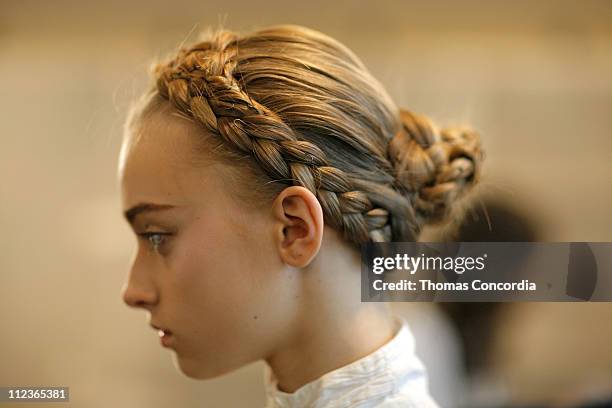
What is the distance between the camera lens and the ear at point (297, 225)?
80 cm

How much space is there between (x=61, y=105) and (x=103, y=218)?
0.17 metres

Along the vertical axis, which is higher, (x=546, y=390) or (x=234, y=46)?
(x=234, y=46)

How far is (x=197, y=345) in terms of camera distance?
857 millimetres

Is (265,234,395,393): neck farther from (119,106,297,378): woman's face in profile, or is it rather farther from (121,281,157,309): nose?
(121,281,157,309): nose

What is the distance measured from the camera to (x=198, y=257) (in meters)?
0.82

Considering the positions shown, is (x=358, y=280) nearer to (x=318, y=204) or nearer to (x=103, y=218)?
(x=318, y=204)

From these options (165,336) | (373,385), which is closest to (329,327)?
(373,385)

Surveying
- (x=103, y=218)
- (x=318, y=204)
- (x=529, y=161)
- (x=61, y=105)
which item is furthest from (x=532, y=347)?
(x=61, y=105)

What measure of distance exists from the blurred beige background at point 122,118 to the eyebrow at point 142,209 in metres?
0.10

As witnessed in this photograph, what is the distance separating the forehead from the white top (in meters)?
0.27

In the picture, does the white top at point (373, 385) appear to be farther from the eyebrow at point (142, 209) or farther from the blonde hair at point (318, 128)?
the eyebrow at point (142, 209)

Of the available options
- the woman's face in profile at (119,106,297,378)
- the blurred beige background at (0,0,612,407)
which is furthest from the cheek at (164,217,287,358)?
the blurred beige background at (0,0,612,407)

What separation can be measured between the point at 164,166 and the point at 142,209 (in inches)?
2.4

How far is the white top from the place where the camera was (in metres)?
0.81
